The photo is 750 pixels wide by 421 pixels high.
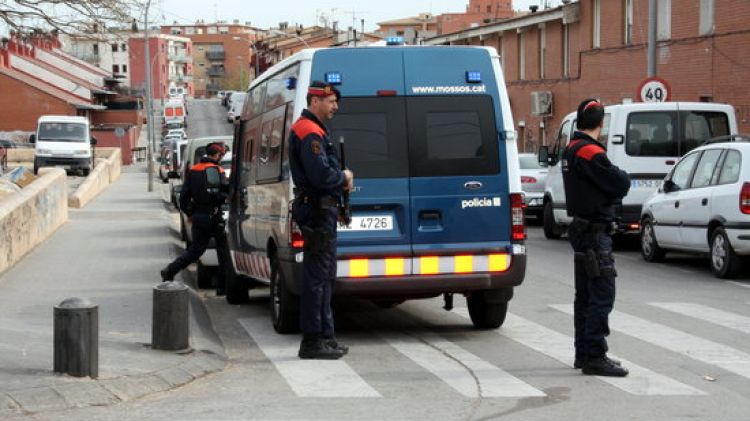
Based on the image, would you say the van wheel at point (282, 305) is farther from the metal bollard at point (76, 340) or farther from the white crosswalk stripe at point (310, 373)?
the metal bollard at point (76, 340)

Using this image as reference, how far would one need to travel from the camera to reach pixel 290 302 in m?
11.2

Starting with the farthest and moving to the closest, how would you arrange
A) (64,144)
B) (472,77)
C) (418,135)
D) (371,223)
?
(64,144), (472,77), (418,135), (371,223)

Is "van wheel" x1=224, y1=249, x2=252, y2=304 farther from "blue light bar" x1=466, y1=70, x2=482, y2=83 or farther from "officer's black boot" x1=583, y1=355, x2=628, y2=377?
"officer's black boot" x1=583, y1=355, x2=628, y2=377

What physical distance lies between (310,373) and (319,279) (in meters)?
0.80

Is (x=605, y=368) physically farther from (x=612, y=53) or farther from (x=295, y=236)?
(x=612, y=53)

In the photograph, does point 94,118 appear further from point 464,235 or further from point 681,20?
point 464,235

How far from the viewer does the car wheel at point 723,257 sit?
52.1 ft

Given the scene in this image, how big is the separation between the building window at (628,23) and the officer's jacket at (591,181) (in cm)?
2858

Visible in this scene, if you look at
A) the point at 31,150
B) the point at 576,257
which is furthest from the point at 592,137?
the point at 31,150

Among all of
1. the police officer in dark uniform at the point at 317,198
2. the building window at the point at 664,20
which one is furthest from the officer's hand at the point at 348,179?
the building window at the point at 664,20

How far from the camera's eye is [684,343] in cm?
1074

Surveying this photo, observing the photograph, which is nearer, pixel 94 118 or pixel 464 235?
pixel 464 235

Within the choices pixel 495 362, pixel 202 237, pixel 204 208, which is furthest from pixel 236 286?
pixel 495 362

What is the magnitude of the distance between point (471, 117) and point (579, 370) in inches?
103
